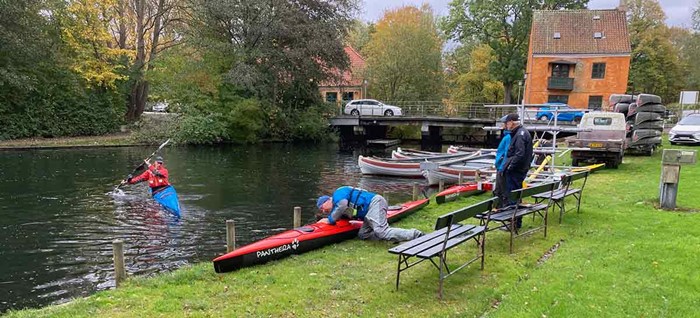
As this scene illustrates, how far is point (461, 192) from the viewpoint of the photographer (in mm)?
13648

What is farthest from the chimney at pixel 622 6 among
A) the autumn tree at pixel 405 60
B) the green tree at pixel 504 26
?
the autumn tree at pixel 405 60

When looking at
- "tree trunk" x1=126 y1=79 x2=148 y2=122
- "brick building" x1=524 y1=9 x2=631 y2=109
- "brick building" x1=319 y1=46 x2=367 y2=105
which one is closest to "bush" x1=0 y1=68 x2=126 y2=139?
"tree trunk" x1=126 y1=79 x2=148 y2=122

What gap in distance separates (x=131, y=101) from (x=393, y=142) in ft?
74.6

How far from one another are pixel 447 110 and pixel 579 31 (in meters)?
13.7

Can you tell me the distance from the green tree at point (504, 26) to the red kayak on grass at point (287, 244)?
40.6 metres

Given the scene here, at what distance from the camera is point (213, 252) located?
973 cm

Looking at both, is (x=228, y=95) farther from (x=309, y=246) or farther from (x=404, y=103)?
(x=309, y=246)

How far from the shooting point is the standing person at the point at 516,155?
807 centimetres

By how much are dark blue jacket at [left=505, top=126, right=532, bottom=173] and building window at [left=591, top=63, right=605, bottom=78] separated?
1542 inches

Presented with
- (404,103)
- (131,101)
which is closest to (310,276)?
(131,101)

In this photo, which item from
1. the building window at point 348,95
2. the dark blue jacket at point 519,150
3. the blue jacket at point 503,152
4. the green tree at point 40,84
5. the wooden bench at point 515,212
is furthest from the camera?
the building window at point 348,95

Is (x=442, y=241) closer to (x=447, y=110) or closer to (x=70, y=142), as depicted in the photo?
(x=70, y=142)

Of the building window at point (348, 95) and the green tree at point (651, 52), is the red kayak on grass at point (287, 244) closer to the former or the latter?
the building window at point (348, 95)

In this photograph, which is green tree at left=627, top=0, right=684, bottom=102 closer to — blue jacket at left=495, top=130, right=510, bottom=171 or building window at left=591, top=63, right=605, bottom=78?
building window at left=591, top=63, right=605, bottom=78
